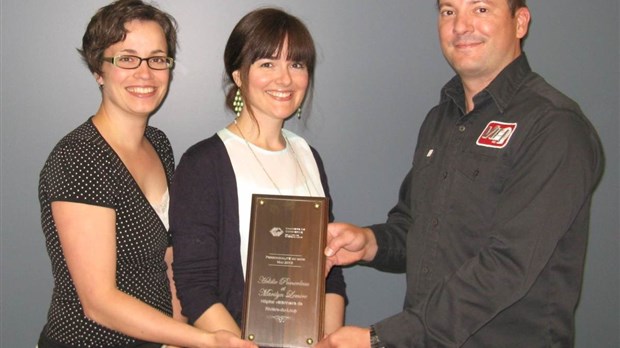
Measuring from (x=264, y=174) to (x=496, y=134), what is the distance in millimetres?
753

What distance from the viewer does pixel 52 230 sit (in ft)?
6.36

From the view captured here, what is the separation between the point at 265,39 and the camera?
6.45ft

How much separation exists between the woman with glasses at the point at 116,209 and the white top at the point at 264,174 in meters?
0.30

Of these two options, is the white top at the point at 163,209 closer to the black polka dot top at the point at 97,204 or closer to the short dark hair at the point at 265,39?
the black polka dot top at the point at 97,204

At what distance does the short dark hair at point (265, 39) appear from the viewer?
1.97 meters

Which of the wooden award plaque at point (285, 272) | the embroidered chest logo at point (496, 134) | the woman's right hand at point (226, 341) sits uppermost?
the embroidered chest logo at point (496, 134)

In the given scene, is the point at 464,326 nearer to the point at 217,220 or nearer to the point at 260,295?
the point at 260,295

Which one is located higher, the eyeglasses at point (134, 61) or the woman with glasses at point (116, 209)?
the eyeglasses at point (134, 61)

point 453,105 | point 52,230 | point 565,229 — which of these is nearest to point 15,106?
point 52,230

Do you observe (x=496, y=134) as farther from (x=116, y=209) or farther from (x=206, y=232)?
(x=116, y=209)

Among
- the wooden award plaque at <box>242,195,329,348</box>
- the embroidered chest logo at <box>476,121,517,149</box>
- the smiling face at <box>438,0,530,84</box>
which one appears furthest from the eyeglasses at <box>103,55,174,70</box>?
the embroidered chest logo at <box>476,121,517,149</box>

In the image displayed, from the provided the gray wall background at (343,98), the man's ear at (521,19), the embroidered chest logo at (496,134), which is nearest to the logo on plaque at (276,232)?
the embroidered chest logo at (496,134)

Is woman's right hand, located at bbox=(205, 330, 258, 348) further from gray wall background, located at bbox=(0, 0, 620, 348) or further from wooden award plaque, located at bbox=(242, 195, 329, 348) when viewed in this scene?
gray wall background, located at bbox=(0, 0, 620, 348)

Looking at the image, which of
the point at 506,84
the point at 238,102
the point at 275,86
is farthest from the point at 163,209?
the point at 506,84
